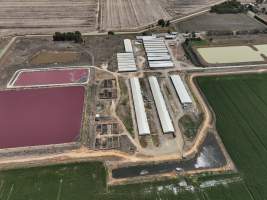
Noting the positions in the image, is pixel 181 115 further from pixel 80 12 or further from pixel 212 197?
pixel 80 12

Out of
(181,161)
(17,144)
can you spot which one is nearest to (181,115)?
(181,161)

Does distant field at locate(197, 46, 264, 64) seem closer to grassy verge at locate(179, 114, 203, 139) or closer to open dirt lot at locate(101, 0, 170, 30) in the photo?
grassy verge at locate(179, 114, 203, 139)

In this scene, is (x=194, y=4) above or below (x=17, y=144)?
above

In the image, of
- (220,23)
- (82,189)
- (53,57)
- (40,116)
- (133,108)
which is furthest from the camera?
(220,23)

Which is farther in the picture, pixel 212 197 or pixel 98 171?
pixel 98 171

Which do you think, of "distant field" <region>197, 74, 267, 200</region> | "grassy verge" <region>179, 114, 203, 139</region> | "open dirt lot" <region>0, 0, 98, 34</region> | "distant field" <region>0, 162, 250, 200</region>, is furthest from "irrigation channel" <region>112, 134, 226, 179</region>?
"open dirt lot" <region>0, 0, 98, 34</region>

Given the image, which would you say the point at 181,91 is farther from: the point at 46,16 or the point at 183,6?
the point at 46,16

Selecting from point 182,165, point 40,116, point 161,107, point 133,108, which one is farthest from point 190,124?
point 40,116

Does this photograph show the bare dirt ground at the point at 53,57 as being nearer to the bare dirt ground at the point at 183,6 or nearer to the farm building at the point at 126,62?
the farm building at the point at 126,62
